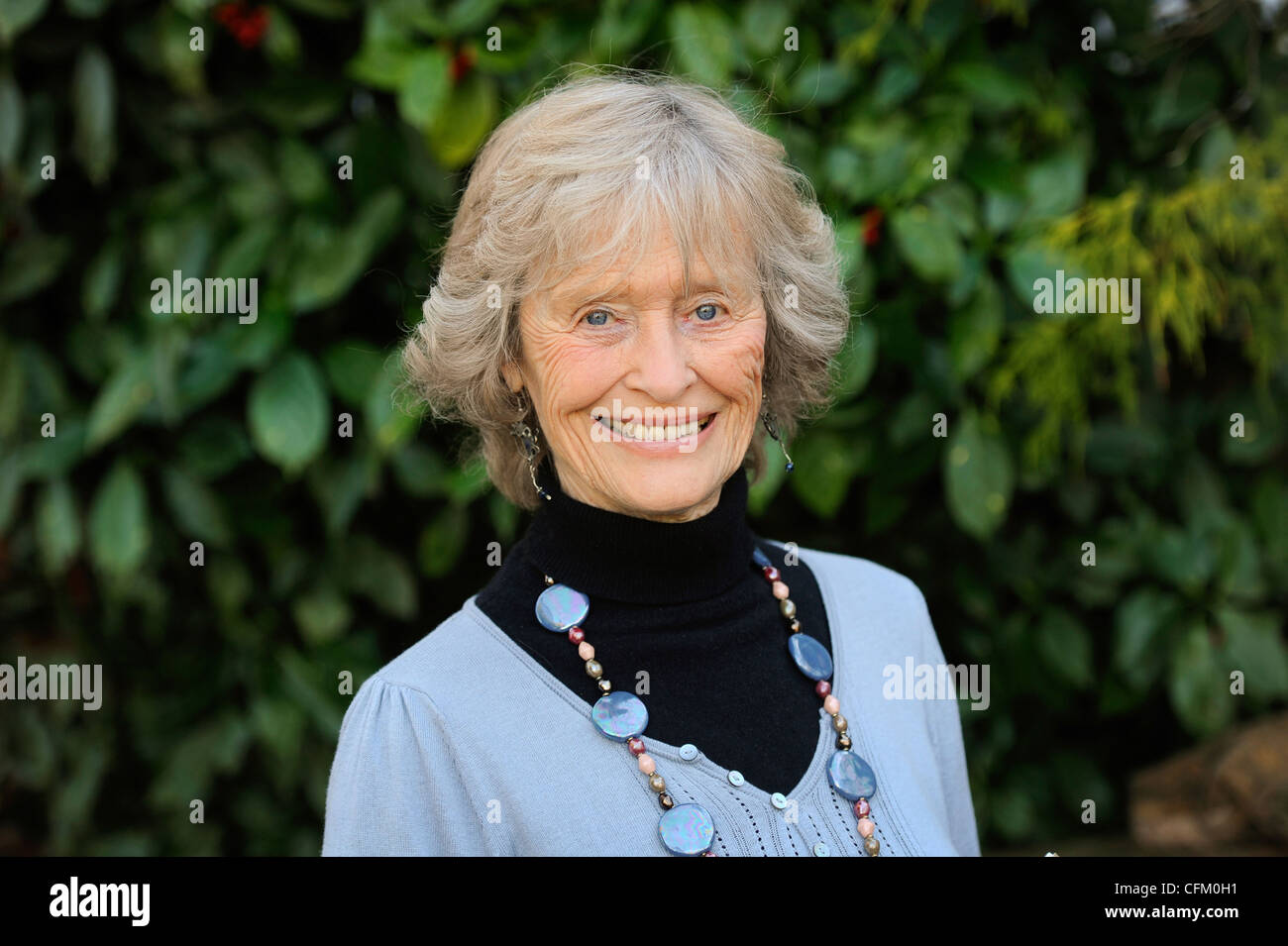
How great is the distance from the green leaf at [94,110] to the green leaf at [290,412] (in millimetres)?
493

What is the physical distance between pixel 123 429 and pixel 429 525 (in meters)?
0.61

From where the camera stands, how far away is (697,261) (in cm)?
123

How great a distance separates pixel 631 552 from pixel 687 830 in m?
0.30

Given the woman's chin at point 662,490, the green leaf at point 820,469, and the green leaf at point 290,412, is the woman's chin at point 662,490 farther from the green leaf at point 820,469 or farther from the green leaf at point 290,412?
the green leaf at point 290,412

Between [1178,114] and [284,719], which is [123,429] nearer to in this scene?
[284,719]

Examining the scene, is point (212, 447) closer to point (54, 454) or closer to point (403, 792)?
point (54, 454)

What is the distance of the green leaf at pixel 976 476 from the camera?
86.1 inches

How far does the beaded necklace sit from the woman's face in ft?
0.41

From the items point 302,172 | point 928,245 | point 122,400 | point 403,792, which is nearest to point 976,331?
point 928,245

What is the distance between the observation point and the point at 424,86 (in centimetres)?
208

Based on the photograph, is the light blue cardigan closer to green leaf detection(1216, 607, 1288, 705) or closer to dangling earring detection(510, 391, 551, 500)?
dangling earring detection(510, 391, 551, 500)

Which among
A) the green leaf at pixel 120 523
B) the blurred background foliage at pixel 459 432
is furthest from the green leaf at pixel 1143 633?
the green leaf at pixel 120 523

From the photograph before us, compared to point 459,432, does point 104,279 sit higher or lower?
higher

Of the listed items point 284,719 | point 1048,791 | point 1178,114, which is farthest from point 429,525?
point 1178,114
